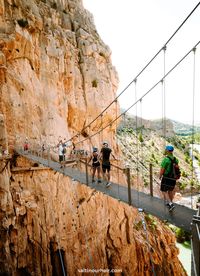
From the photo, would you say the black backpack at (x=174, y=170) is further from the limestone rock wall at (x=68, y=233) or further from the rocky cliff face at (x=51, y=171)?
the limestone rock wall at (x=68, y=233)

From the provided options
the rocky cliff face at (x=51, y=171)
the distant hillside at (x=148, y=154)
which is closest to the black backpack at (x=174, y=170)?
the rocky cliff face at (x=51, y=171)

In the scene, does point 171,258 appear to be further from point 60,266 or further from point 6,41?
point 6,41

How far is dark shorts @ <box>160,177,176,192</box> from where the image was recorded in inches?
121

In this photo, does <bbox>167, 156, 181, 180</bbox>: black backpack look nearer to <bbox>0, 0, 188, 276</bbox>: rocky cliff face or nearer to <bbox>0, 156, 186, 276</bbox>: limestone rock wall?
<bbox>0, 0, 188, 276</bbox>: rocky cliff face

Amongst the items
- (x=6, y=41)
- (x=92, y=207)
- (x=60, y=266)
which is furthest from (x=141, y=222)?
(x=6, y=41)

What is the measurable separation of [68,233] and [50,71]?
7.64 metres

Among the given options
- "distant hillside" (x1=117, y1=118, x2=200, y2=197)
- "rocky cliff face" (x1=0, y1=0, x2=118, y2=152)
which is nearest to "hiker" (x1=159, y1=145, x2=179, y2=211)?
"rocky cliff face" (x1=0, y1=0, x2=118, y2=152)

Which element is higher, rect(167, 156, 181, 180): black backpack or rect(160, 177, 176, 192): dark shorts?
rect(167, 156, 181, 180): black backpack

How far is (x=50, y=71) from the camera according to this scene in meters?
10.0

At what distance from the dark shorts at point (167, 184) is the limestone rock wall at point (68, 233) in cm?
547

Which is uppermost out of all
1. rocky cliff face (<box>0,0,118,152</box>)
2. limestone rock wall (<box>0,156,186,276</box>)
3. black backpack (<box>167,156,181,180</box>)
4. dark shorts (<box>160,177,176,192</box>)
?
rocky cliff face (<box>0,0,118,152</box>)

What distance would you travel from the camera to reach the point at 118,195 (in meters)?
3.88

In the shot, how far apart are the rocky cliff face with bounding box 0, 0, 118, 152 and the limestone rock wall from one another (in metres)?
2.04

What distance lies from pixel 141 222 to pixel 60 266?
7.16 meters
